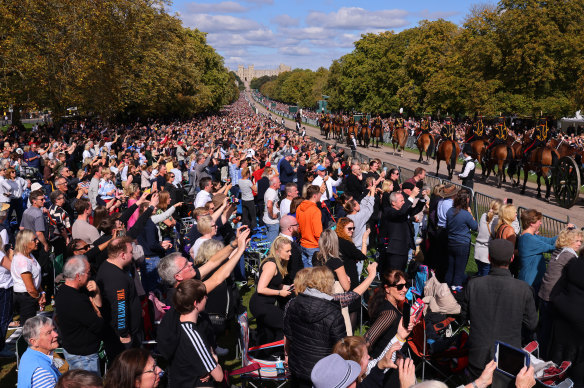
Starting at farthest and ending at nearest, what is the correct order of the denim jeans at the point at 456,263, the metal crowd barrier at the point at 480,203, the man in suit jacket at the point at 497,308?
the metal crowd barrier at the point at 480,203 < the denim jeans at the point at 456,263 < the man in suit jacket at the point at 497,308

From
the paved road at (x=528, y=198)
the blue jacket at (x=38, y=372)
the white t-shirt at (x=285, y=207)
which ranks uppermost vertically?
the white t-shirt at (x=285, y=207)

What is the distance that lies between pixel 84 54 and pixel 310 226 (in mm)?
26076

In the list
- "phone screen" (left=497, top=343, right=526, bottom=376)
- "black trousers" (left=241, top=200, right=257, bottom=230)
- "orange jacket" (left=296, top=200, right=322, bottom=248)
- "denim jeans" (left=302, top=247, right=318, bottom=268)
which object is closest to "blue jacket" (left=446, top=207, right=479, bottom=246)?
"orange jacket" (left=296, top=200, right=322, bottom=248)

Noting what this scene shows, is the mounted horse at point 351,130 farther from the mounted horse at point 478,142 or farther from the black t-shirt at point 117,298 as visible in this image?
the black t-shirt at point 117,298

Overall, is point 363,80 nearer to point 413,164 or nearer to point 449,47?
point 449,47

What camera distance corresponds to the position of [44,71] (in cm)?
2528

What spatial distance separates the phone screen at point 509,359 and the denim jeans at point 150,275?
4.82 m

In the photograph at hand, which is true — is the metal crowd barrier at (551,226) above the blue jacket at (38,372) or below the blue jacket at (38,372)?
below

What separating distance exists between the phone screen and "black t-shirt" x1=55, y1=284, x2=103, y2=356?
11.1 feet

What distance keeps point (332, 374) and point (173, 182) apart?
9741 millimetres

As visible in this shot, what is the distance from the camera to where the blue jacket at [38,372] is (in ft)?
12.0

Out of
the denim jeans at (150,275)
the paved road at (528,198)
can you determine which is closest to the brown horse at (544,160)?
the paved road at (528,198)

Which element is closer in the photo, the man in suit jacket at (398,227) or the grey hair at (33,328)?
the grey hair at (33,328)

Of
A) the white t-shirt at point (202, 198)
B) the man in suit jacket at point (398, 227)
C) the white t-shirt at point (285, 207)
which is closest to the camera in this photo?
the man in suit jacket at point (398, 227)
